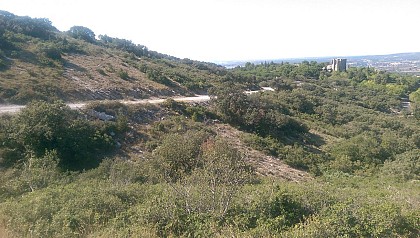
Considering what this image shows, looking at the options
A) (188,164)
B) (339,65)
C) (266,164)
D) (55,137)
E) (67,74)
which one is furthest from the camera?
(339,65)

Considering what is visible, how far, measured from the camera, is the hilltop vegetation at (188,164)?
229 inches

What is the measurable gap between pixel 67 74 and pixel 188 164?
16.8m

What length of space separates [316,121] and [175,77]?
1519cm

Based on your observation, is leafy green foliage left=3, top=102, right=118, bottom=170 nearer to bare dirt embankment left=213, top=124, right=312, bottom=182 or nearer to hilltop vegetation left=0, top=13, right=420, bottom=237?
hilltop vegetation left=0, top=13, right=420, bottom=237

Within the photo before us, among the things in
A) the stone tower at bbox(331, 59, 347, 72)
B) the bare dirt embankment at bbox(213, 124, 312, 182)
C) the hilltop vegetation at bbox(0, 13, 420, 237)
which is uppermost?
the stone tower at bbox(331, 59, 347, 72)

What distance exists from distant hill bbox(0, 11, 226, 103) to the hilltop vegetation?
0.17m

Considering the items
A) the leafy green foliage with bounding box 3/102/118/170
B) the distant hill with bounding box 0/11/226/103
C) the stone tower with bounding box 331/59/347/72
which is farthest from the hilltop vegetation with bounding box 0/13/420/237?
the stone tower with bounding box 331/59/347/72

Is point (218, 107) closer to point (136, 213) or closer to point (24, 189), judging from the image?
point (24, 189)

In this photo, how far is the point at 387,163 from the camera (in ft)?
55.5

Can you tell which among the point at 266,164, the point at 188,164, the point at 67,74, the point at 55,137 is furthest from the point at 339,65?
the point at 55,137

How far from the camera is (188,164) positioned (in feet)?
40.6

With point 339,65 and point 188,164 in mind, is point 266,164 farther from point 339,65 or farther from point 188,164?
point 339,65

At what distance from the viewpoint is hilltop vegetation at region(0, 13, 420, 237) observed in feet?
19.1

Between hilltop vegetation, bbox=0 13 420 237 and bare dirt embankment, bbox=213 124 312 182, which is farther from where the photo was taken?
bare dirt embankment, bbox=213 124 312 182
